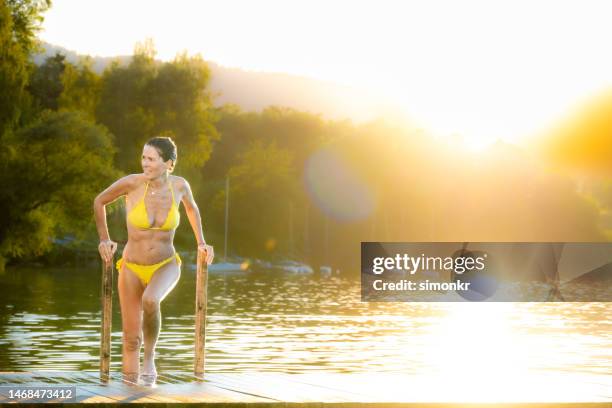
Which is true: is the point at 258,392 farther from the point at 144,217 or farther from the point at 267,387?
the point at 144,217

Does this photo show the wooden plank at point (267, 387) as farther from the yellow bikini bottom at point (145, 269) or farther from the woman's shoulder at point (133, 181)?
the woman's shoulder at point (133, 181)

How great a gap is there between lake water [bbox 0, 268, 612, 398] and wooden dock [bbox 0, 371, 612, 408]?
1.17m

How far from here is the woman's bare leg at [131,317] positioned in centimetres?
1142

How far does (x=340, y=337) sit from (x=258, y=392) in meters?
16.8

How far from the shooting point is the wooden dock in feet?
34.6

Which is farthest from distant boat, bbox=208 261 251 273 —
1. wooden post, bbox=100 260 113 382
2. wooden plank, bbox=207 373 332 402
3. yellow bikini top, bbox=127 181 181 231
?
yellow bikini top, bbox=127 181 181 231

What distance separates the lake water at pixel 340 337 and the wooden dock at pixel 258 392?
1169 millimetres

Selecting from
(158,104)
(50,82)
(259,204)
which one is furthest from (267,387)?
(259,204)

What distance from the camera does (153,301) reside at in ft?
36.8

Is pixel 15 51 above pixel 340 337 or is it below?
above

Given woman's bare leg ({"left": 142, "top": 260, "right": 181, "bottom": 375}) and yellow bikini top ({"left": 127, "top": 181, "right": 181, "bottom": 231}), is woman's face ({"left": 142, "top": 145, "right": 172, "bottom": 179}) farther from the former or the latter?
woman's bare leg ({"left": 142, "top": 260, "right": 181, "bottom": 375})

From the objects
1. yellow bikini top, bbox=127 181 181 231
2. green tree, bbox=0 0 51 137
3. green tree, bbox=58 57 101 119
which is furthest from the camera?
green tree, bbox=58 57 101 119

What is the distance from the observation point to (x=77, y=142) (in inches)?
2403

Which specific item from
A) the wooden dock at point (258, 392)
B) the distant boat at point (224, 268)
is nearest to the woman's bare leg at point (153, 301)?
the wooden dock at point (258, 392)
